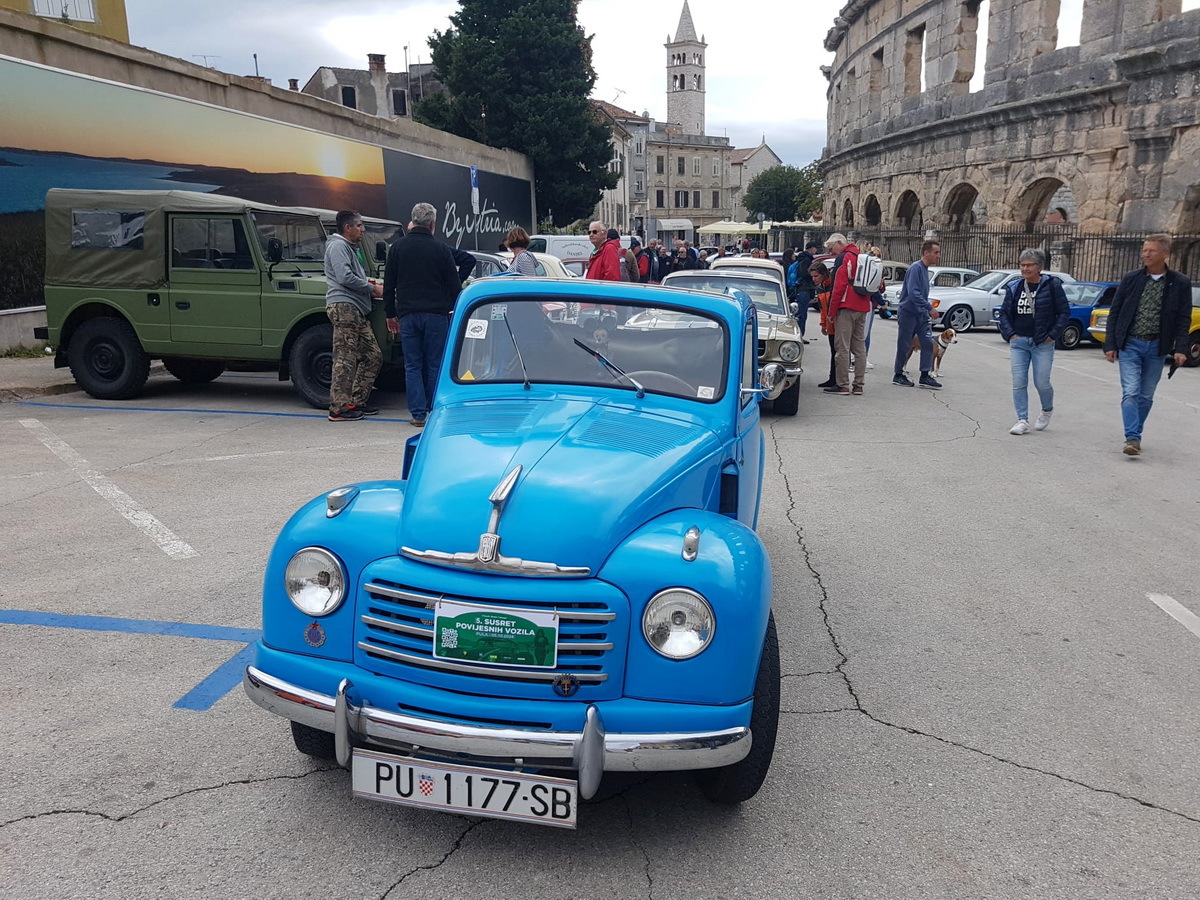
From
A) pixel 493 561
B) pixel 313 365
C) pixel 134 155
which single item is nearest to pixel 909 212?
pixel 134 155

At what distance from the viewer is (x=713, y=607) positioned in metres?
2.72

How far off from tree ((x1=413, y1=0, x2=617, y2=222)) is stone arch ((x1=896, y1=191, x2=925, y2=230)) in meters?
12.8

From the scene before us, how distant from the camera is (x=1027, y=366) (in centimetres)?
935

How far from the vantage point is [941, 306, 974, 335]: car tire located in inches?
900

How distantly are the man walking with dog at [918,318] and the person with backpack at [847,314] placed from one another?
56 cm

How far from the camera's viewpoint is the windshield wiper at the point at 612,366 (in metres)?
3.85

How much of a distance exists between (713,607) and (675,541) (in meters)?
0.25

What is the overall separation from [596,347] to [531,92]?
38.1m

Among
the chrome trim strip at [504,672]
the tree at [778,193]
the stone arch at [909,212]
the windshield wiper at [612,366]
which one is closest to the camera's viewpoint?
the chrome trim strip at [504,672]

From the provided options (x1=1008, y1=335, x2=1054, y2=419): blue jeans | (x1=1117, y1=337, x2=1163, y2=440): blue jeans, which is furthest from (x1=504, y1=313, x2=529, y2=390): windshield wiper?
(x1=1008, y1=335, x2=1054, y2=419): blue jeans

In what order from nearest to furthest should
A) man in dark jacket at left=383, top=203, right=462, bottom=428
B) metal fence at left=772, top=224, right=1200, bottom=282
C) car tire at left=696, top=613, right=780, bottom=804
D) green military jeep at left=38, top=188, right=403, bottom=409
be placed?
1. car tire at left=696, top=613, right=780, bottom=804
2. man in dark jacket at left=383, top=203, right=462, bottom=428
3. green military jeep at left=38, top=188, right=403, bottom=409
4. metal fence at left=772, top=224, right=1200, bottom=282

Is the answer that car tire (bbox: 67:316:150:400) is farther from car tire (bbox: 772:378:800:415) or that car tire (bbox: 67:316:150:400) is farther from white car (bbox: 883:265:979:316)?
white car (bbox: 883:265:979:316)

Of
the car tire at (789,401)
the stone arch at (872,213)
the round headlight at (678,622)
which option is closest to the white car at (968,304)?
the car tire at (789,401)

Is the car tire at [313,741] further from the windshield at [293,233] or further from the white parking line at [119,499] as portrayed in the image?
the windshield at [293,233]
